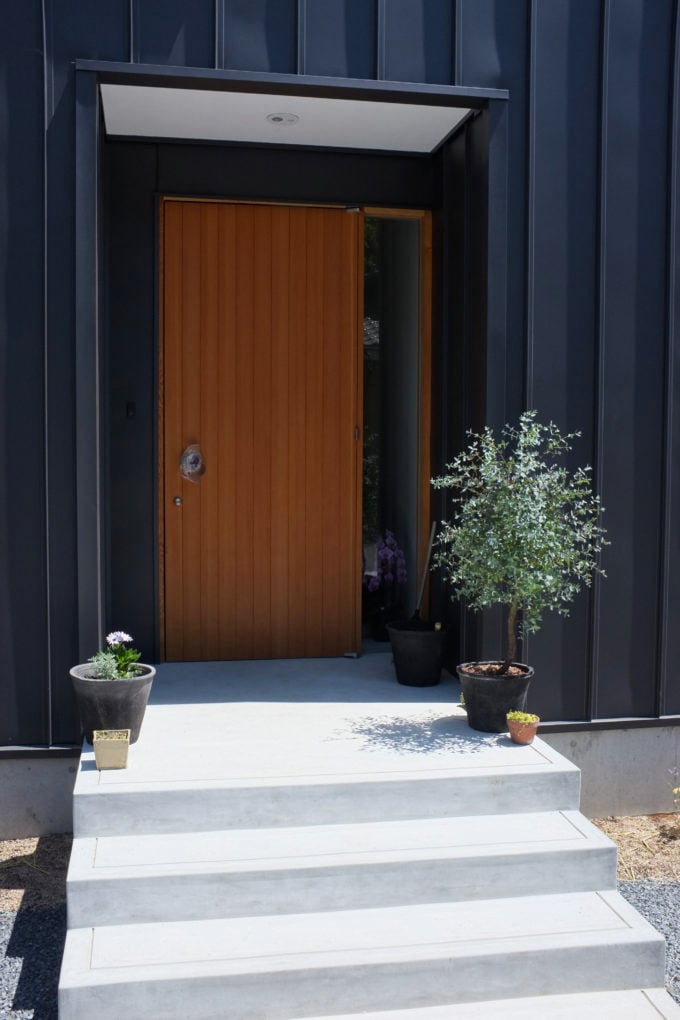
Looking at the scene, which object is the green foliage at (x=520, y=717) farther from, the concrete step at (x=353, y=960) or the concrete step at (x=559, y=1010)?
the concrete step at (x=559, y=1010)

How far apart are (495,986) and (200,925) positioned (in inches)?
37.9

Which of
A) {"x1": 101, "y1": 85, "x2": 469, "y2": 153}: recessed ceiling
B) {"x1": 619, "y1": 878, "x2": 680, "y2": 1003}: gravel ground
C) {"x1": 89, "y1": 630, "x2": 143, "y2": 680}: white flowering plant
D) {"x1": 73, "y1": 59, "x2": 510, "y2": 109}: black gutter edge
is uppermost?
{"x1": 101, "y1": 85, "x2": 469, "y2": 153}: recessed ceiling

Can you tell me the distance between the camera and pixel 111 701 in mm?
3926

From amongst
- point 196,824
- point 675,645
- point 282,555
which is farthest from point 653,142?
point 196,824

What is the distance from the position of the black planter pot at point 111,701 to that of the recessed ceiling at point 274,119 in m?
2.55

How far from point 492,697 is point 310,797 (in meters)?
0.93

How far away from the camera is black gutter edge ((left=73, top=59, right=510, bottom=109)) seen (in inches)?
167

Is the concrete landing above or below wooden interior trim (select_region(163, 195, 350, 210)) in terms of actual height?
below

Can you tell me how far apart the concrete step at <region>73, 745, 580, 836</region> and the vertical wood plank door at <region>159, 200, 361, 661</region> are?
69.3 inches

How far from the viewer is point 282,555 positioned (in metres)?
5.54

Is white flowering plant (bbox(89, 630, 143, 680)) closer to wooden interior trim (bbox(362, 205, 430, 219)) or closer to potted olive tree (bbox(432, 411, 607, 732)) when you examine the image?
potted olive tree (bbox(432, 411, 607, 732))

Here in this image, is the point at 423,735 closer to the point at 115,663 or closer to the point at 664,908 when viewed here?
the point at 664,908

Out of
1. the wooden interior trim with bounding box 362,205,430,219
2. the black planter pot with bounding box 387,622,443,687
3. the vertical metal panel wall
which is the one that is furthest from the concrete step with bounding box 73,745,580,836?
the wooden interior trim with bounding box 362,205,430,219

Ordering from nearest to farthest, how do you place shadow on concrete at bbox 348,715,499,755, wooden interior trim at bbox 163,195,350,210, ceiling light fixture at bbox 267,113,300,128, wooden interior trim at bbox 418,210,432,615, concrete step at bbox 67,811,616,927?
concrete step at bbox 67,811,616,927 → shadow on concrete at bbox 348,715,499,755 → ceiling light fixture at bbox 267,113,300,128 → wooden interior trim at bbox 163,195,350,210 → wooden interior trim at bbox 418,210,432,615
